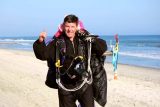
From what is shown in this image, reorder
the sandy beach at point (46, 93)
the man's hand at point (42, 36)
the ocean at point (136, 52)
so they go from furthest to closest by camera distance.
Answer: the ocean at point (136, 52) < the sandy beach at point (46, 93) < the man's hand at point (42, 36)

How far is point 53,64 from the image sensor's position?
5168 mm

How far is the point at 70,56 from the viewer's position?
5.03 meters

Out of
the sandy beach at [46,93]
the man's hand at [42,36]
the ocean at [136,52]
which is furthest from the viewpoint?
the ocean at [136,52]

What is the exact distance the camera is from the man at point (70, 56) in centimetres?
502

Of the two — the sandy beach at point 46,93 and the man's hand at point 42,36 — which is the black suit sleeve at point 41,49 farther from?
the sandy beach at point 46,93

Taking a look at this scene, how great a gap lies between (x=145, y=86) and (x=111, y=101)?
9.57ft

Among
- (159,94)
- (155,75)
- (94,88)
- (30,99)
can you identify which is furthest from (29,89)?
(155,75)

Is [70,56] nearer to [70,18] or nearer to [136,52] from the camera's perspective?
[70,18]

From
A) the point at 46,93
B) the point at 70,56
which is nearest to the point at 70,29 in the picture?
the point at 70,56

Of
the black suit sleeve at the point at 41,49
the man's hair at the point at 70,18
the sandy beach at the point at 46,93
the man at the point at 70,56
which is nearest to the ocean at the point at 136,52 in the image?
the sandy beach at the point at 46,93

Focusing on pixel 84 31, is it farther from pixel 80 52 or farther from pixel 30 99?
pixel 30 99

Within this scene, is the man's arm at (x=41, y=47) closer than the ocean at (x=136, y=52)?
Yes

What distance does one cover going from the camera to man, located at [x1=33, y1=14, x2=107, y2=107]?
16.5 ft

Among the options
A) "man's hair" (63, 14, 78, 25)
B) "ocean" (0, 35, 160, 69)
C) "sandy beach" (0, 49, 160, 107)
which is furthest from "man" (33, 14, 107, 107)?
"ocean" (0, 35, 160, 69)
